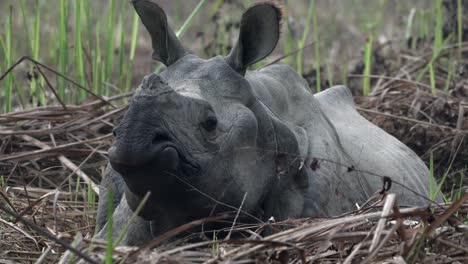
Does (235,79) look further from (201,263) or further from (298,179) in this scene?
(201,263)

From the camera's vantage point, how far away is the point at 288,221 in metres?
3.69

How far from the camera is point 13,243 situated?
4.14 meters

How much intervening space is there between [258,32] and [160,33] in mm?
382

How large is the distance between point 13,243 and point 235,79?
41.3 inches

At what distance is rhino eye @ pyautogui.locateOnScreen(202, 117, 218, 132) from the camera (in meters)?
3.71

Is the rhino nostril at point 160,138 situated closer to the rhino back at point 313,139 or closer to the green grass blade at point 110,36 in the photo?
the rhino back at point 313,139

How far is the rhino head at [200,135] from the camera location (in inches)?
135

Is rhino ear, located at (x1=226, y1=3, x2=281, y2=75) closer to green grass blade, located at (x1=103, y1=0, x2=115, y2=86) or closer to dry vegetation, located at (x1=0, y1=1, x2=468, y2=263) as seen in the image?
dry vegetation, located at (x1=0, y1=1, x2=468, y2=263)

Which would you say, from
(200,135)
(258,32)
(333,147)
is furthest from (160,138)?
(333,147)

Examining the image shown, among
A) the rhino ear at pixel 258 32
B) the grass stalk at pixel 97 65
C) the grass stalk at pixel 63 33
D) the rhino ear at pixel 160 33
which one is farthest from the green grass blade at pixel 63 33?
the rhino ear at pixel 258 32

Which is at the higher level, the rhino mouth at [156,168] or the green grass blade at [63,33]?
the rhino mouth at [156,168]

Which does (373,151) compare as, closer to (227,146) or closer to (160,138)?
(227,146)

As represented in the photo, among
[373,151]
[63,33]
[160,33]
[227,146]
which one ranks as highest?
[160,33]

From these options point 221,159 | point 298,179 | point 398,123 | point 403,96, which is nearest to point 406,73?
point 403,96
